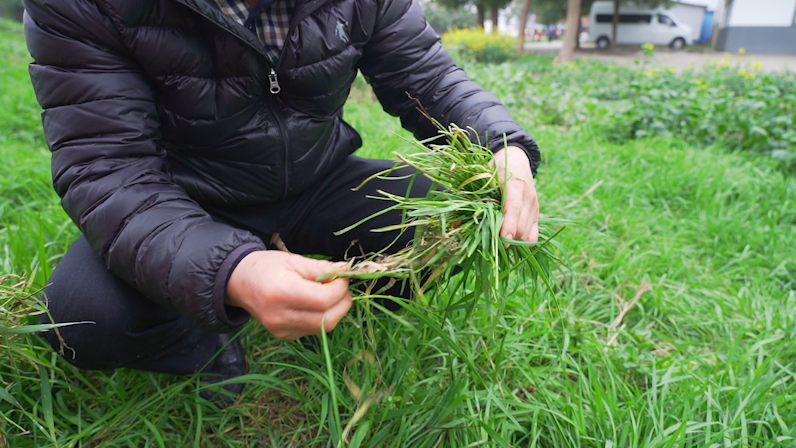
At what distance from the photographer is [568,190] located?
9.34 feet

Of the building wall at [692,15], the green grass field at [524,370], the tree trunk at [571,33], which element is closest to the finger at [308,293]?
the green grass field at [524,370]

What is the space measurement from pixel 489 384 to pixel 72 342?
1117 mm

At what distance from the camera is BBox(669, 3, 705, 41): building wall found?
26859mm

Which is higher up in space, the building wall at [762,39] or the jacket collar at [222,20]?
the jacket collar at [222,20]

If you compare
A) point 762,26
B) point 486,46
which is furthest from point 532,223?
point 762,26

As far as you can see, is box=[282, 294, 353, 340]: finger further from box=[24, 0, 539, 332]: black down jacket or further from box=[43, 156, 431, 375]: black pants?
box=[43, 156, 431, 375]: black pants

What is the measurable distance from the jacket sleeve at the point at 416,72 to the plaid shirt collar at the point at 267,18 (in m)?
0.31

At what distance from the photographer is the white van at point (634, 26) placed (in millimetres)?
22500

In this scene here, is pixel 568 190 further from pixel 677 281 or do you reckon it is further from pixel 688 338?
pixel 688 338

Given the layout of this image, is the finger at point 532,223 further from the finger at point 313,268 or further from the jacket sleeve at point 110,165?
the jacket sleeve at point 110,165

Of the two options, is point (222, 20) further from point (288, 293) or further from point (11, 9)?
point (11, 9)

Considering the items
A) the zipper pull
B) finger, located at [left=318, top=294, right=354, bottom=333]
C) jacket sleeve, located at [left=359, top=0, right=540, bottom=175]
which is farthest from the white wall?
finger, located at [left=318, top=294, right=354, bottom=333]

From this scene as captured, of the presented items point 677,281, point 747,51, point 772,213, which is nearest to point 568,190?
point 677,281

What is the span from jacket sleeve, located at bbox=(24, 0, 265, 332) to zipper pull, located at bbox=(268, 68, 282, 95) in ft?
1.12
